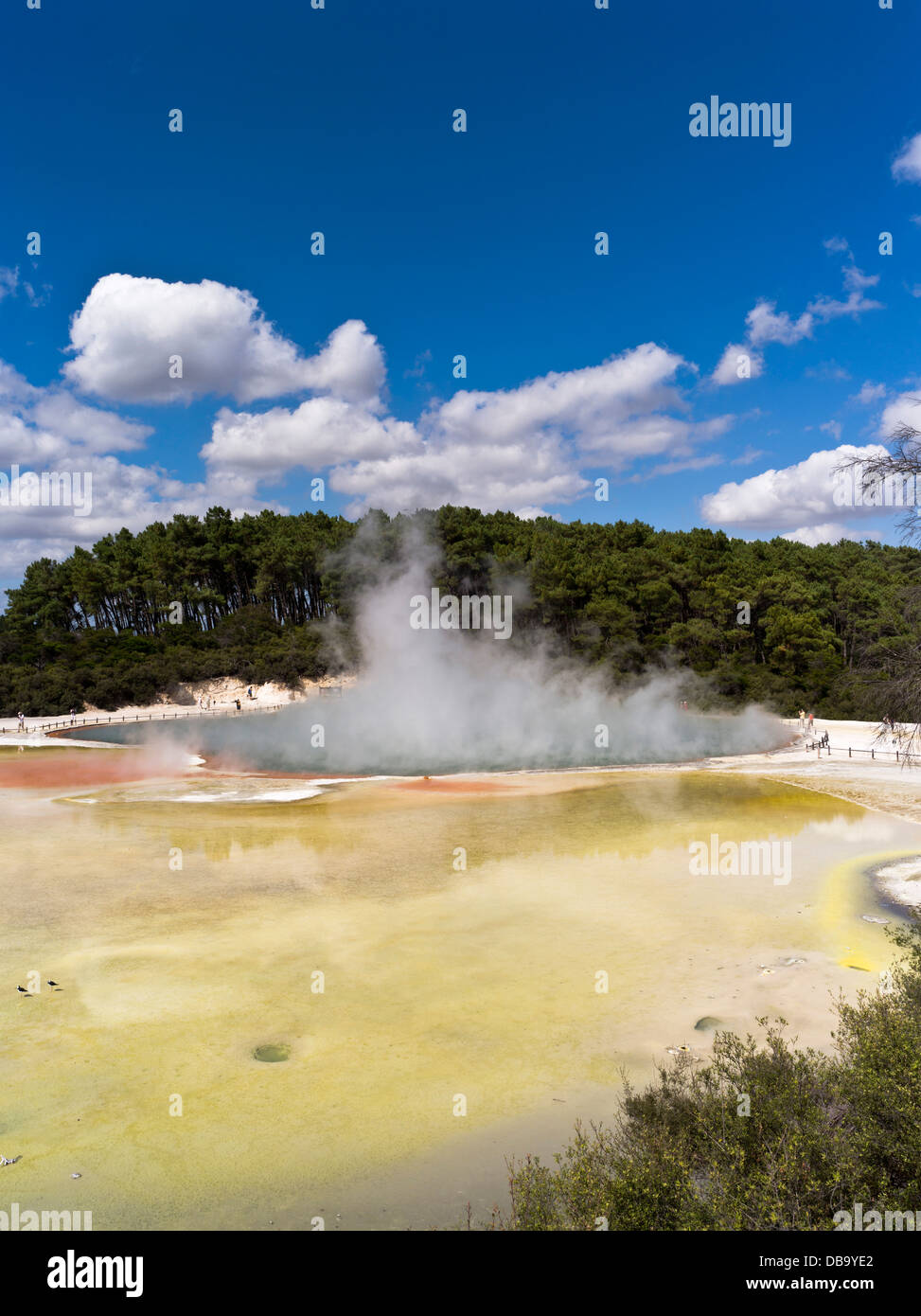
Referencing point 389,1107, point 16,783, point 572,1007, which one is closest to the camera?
point 389,1107

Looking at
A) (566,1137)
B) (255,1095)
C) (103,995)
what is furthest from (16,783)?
(566,1137)

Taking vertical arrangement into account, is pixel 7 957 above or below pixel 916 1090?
below

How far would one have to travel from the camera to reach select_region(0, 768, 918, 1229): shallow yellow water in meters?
8.16

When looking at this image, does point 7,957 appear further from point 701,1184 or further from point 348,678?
point 348,678

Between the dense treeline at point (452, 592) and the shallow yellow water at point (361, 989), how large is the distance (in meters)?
35.2

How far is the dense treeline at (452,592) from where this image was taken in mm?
59312

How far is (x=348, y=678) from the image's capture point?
230ft

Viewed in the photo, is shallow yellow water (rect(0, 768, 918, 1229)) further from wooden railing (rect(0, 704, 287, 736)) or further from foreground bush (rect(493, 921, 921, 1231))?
wooden railing (rect(0, 704, 287, 736))

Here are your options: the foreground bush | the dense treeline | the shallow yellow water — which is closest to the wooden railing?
the dense treeline

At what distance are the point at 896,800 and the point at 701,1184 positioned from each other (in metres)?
22.5

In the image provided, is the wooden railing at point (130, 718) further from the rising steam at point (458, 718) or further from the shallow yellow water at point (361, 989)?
the shallow yellow water at point (361, 989)

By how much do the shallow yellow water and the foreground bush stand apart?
4.46 ft

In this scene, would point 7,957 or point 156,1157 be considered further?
point 7,957
